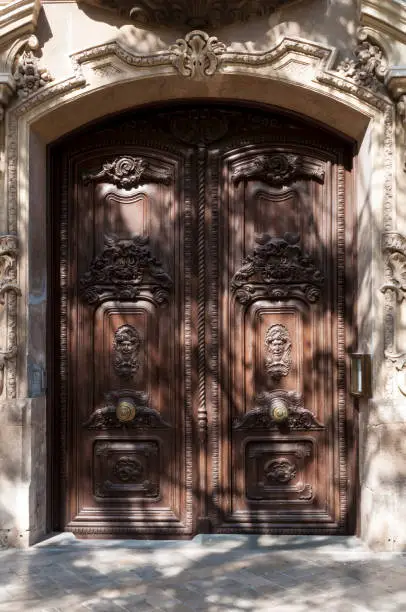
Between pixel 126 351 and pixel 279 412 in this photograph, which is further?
pixel 126 351

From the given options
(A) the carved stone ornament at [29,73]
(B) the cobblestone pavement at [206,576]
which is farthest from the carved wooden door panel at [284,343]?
(A) the carved stone ornament at [29,73]

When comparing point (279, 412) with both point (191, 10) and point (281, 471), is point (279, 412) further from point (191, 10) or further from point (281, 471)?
point (191, 10)

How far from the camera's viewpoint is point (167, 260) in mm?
5797

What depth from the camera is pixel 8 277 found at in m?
5.40

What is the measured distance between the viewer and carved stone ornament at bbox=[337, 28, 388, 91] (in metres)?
5.32

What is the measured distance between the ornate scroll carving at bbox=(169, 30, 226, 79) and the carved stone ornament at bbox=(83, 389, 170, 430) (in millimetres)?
2475

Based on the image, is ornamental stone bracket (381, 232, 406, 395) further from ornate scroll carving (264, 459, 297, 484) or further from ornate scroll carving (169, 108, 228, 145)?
ornate scroll carving (169, 108, 228, 145)

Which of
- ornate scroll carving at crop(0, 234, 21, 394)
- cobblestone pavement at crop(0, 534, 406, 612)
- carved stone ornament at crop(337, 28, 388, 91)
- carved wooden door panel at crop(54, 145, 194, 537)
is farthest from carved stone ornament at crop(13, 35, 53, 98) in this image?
cobblestone pavement at crop(0, 534, 406, 612)

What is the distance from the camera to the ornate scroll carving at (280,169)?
5.75 meters

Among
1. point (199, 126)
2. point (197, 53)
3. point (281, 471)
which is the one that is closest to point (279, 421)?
point (281, 471)

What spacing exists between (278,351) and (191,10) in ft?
8.58

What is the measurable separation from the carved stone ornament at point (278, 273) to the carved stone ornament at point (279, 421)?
2.49 feet

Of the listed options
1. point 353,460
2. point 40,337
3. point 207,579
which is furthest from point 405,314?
point 40,337

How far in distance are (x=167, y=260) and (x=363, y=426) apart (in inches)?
77.2
